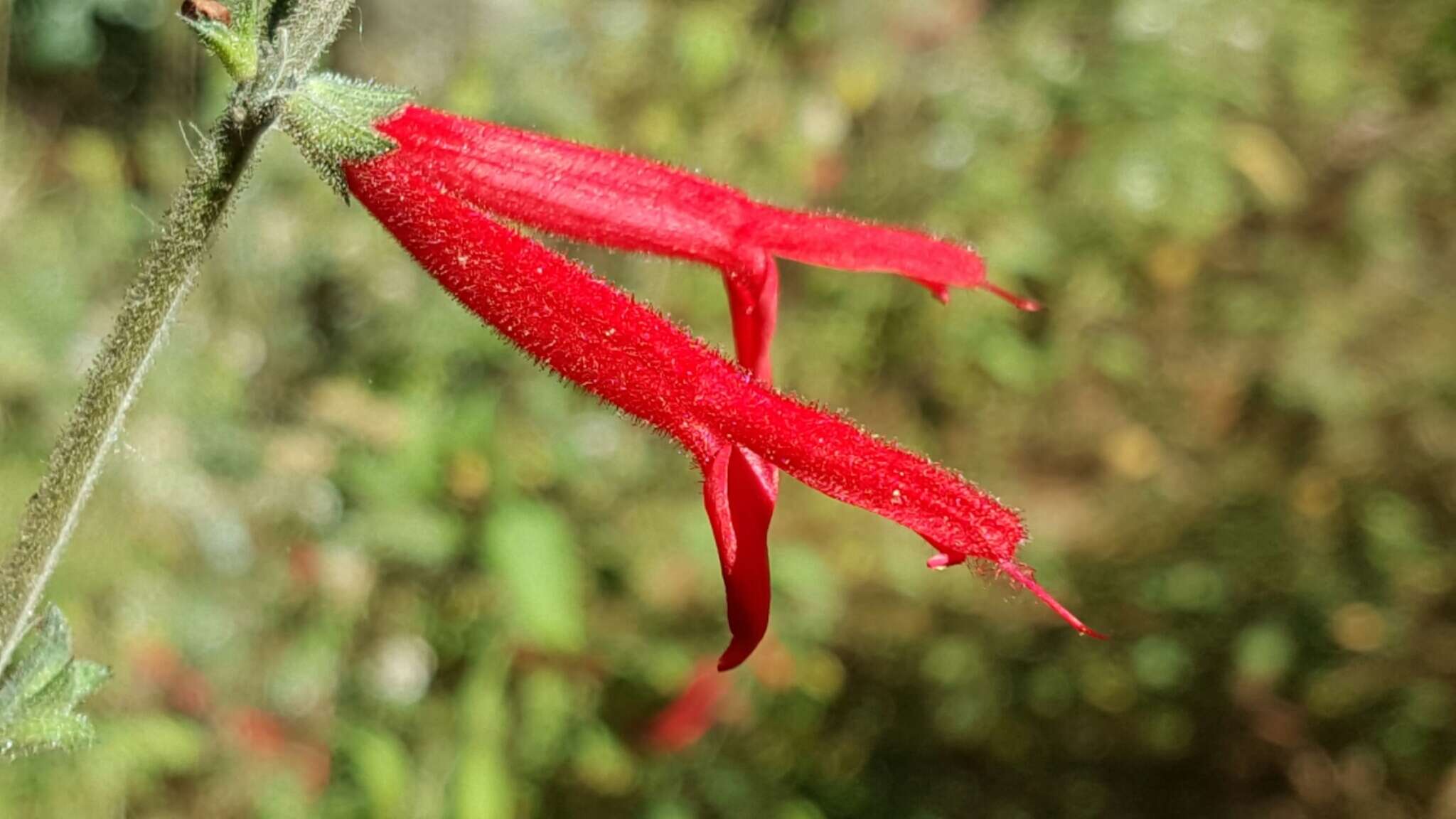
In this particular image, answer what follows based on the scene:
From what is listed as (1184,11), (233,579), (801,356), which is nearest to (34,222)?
(233,579)

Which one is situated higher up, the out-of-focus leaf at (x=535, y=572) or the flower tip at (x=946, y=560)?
the flower tip at (x=946, y=560)

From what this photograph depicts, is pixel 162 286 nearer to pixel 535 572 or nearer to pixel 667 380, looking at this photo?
pixel 667 380

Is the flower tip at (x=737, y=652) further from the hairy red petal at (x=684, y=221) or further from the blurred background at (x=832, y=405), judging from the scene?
the blurred background at (x=832, y=405)

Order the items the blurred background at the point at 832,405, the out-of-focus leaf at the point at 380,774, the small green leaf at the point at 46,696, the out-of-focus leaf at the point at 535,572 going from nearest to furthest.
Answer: the small green leaf at the point at 46,696, the out-of-focus leaf at the point at 380,774, the out-of-focus leaf at the point at 535,572, the blurred background at the point at 832,405

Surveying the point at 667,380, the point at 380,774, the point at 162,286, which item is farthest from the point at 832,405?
the point at 162,286

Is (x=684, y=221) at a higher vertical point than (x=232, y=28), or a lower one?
lower

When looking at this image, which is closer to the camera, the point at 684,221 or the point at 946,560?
the point at 946,560

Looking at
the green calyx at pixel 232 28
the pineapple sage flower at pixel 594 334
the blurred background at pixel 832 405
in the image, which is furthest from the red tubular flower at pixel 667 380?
the blurred background at pixel 832 405
